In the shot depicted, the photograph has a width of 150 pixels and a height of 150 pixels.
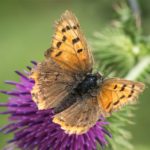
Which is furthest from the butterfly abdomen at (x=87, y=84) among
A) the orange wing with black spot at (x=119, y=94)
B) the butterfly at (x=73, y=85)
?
the orange wing with black spot at (x=119, y=94)

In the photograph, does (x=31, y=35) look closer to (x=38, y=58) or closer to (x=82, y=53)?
(x=38, y=58)

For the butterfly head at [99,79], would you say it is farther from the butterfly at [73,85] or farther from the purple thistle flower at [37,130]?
the purple thistle flower at [37,130]

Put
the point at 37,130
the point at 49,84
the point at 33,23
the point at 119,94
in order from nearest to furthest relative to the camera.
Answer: the point at 119,94
the point at 49,84
the point at 37,130
the point at 33,23

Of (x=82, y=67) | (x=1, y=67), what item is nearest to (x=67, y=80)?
(x=82, y=67)

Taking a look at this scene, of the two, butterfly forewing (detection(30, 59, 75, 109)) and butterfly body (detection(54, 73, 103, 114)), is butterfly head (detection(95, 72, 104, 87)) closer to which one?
butterfly body (detection(54, 73, 103, 114))

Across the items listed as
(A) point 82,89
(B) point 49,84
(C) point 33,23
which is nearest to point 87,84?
(A) point 82,89

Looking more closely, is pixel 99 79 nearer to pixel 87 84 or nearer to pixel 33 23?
pixel 87 84

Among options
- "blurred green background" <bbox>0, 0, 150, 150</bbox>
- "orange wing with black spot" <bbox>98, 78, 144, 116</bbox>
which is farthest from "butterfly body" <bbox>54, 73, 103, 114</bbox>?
"blurred green background" <bbox>0, 0, 150, 150</bbox>
